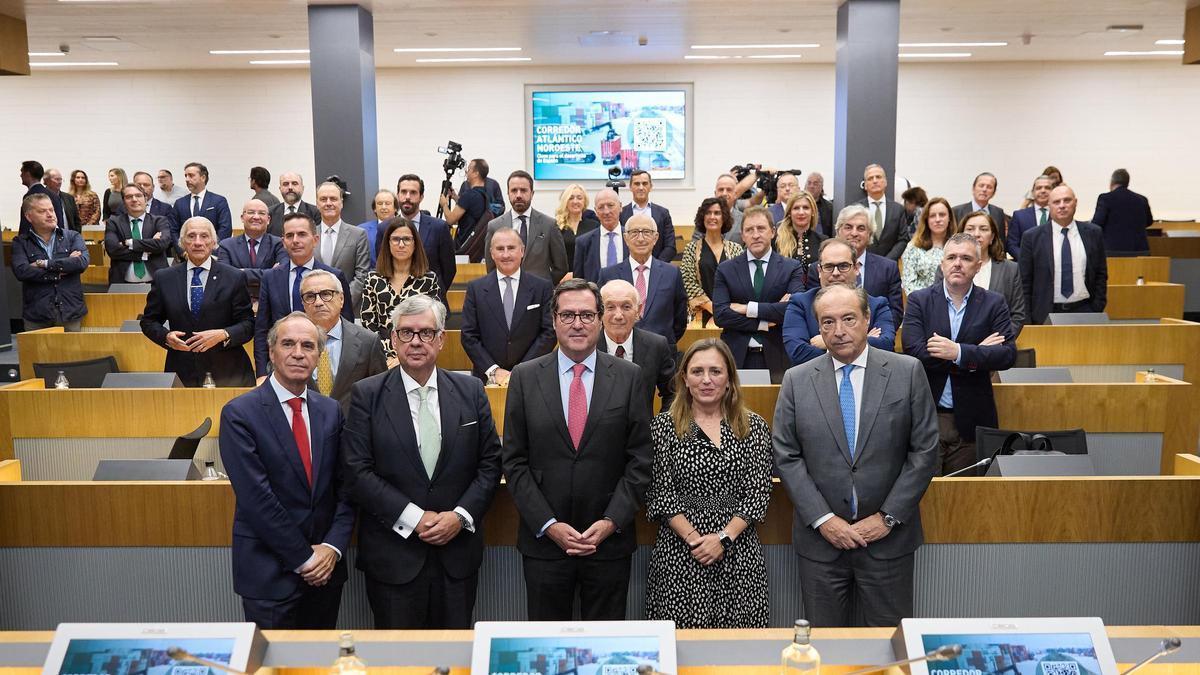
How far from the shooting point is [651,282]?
534 cm

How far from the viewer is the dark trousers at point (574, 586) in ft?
11.1

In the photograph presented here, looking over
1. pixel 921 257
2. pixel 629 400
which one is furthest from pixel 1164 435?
pixel 629 400

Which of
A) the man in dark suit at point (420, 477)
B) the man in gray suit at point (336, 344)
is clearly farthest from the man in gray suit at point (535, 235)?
the man in dark suit at point (420, 477)

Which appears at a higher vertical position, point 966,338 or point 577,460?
point 966,338

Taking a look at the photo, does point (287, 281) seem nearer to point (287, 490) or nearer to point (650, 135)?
point (287, 490)

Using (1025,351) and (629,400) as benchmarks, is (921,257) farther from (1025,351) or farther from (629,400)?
(629,400)

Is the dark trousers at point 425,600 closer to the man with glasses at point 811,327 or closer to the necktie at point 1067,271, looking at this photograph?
the man with glasses at point 811,327

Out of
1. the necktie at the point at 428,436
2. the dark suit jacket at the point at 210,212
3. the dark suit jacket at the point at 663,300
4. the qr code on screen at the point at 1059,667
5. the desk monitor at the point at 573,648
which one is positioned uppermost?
the dark suit jacket at the point at 210,212

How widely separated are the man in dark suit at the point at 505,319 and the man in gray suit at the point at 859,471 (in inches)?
80.2

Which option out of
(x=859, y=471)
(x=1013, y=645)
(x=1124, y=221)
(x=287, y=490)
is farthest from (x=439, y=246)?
(x=1124, y=221)

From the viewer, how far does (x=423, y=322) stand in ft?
11.0

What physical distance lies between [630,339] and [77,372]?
3506 millimetres

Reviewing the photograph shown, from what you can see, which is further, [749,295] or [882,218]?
[882,218]

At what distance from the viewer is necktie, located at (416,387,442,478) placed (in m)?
3.37
